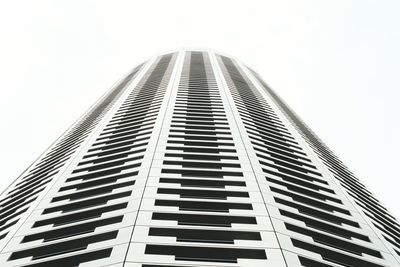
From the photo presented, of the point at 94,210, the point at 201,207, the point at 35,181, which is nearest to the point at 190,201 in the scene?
the point at 201,207

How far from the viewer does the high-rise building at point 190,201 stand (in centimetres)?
1368

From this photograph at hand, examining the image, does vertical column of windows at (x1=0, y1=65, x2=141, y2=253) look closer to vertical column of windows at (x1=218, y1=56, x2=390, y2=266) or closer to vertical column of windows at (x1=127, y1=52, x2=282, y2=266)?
vertical column of windows at (x1=127, y1=52, x2=282, y2=266)

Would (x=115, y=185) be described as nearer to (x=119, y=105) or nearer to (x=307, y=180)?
(x=307, y=180)

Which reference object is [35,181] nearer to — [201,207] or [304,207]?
[201,207]

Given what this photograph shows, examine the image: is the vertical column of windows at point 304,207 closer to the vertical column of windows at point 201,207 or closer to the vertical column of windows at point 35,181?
the vertical column of windows at point 201,207

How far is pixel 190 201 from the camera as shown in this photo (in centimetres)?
1633

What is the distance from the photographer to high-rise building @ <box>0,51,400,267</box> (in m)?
13.7

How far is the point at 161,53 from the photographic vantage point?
6481 cm

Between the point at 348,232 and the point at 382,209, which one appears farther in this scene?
the point at 382,209

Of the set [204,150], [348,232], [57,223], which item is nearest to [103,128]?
[204,150]

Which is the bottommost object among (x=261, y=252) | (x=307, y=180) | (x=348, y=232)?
(x=261, y=252)

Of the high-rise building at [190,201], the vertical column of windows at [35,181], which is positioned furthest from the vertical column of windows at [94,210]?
the vertical column of windows at [35,181]

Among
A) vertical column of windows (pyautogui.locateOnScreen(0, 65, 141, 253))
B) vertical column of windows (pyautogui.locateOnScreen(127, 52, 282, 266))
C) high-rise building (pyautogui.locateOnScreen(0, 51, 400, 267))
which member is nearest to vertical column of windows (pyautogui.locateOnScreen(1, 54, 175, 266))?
high-rise building (pyautogui.locateOnScreen(0, 51, 400, 267))

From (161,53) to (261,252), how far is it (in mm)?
54122
